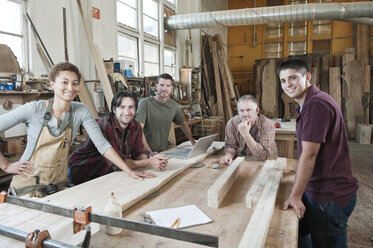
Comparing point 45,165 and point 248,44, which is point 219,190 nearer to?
point 45,165

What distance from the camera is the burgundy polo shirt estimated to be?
5.00 ft

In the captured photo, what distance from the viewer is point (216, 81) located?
8.42 meters

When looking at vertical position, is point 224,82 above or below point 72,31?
below

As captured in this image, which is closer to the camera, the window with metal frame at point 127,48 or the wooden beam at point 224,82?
the window with metal frame at point 127,48

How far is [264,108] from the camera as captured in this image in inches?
375

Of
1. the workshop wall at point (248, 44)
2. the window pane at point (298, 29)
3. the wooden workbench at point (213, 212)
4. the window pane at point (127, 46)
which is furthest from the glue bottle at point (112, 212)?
the window pane at point (298, 29)

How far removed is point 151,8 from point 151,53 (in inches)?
43.3

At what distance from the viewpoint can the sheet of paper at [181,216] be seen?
1311 millimetres

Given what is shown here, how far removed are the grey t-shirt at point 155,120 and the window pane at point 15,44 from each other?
1.91m

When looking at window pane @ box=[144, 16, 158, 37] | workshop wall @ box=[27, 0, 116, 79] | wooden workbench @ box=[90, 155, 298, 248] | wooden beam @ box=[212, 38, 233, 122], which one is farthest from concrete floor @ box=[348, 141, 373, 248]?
window pane @ box=[144, 16, 158, 37]

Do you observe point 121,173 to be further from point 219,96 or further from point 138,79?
point 219,96

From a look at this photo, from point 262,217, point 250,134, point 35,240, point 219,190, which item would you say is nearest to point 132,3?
point 250,134

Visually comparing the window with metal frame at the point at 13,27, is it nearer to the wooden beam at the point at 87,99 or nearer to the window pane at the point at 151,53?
the wooden beam at the point at 87,99

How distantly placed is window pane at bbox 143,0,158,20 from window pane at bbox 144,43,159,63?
744 millimetres
